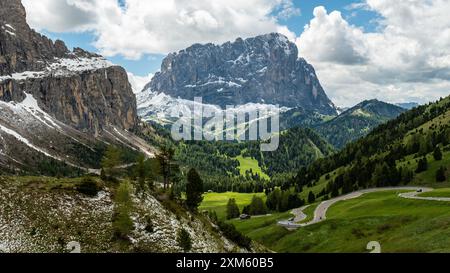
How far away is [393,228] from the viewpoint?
100 metres

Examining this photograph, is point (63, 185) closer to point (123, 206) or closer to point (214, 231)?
point (123, 206)

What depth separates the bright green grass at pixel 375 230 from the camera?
7236cm

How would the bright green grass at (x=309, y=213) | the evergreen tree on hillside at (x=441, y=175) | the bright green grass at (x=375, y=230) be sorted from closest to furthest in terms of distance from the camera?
1. the bright green grass at (x=375, y=230)
2. the bright green grass at (x=309, y=213)
3. the evergreen tree on hillside at (x=441, y=175)

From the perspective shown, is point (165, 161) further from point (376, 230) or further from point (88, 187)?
point (376, 230)

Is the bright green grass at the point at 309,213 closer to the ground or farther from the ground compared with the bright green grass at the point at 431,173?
closer to the ground

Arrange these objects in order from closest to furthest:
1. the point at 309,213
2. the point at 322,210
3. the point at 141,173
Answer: the point at 141,173, the point at 322,210, the point at 309,213

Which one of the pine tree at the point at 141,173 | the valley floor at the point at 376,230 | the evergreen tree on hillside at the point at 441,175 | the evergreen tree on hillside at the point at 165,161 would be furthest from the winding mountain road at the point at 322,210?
the pine tree at the point at 141,173

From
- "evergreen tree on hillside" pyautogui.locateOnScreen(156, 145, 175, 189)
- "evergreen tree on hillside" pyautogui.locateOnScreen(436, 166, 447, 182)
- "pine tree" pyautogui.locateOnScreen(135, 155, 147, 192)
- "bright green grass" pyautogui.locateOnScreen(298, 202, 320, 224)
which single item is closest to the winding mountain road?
"bright green grass" pyautogui.locateOnScreen(298, 202, 320, 224)

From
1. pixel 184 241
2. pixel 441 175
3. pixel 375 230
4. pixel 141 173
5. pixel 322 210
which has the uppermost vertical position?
pixel 141 173

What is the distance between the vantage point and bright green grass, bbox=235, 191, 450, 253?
7236 centimetres

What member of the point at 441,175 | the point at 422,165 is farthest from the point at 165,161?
the point at 422,165

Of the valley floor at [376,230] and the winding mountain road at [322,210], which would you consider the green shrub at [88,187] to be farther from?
the winding mountain road at [322,210]

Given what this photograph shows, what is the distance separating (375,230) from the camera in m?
103
